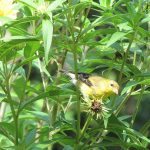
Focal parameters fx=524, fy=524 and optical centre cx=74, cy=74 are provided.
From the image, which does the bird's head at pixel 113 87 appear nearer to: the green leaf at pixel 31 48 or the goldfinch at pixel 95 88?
the goldfinch at pixel 95 88

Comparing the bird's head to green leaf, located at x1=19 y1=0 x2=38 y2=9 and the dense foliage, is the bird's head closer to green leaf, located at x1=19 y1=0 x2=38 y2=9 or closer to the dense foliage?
the dense foliage

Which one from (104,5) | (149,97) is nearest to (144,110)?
(149,97)

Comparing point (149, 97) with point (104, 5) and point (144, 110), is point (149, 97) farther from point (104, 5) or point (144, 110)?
point (104, 5)

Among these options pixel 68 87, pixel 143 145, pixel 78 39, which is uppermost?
pixel 78 39

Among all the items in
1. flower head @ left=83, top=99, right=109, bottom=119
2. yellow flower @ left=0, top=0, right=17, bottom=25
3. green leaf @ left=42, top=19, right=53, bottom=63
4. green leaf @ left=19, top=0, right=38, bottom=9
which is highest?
green leaf @ left=19, top=0, right=38, bottom=9

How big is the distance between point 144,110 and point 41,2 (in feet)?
8.68

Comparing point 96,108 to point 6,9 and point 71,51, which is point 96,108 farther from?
point 6,9

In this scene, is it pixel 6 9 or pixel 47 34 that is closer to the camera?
pixel 47 34

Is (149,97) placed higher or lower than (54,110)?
lower

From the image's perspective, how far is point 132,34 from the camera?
3.19 ft

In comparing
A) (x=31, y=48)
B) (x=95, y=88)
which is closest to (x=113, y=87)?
(x=95, y=88)

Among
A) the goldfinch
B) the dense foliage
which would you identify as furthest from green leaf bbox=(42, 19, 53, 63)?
the goldfinch

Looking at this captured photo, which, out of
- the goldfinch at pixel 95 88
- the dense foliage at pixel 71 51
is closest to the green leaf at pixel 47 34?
the dense foliage at pixel 71 51

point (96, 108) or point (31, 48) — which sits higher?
point (31, 48)
